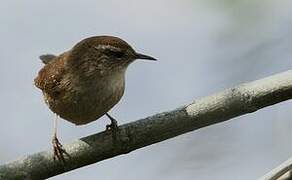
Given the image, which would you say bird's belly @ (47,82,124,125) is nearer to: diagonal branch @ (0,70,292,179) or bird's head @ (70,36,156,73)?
bird's head @ (70,36,156,73)

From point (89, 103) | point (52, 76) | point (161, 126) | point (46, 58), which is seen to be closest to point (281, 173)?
point (161, 126)

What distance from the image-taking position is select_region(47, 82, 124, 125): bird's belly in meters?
2.50

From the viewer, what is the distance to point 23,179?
5.67 feet

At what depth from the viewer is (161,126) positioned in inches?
72.2

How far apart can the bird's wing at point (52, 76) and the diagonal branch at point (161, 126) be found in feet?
2.54

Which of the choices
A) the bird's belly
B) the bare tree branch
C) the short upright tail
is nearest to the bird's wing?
the bird's belly

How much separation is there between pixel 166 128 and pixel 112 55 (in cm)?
98

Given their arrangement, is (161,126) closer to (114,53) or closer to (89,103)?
(89,103)

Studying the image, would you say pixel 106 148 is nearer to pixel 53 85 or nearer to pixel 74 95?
pixel 74 95

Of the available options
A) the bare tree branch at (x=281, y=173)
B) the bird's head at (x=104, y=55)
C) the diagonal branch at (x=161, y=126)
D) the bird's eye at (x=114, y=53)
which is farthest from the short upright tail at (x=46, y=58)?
the bare tree branch at (x=281, y=173)

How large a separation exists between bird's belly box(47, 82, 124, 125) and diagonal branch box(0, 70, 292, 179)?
0.55 metres

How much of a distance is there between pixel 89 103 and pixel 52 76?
1.10ft

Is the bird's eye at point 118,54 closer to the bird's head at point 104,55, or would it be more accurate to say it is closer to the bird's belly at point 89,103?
the bird's head at point 104,55

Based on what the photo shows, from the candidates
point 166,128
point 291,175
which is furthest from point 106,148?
point 291,175
